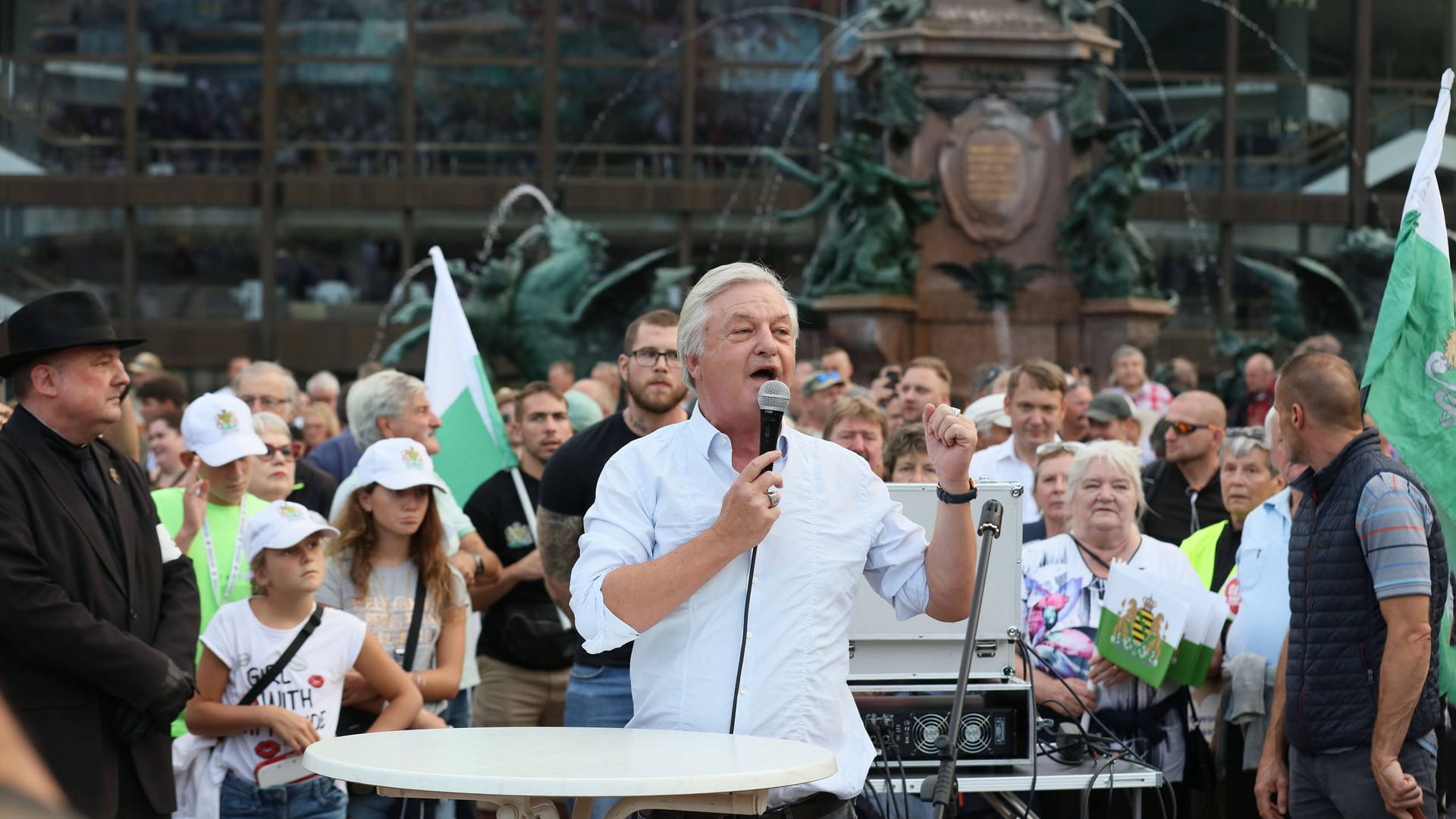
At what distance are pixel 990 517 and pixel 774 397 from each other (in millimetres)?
567

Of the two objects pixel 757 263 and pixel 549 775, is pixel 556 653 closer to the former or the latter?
pixel 757 263

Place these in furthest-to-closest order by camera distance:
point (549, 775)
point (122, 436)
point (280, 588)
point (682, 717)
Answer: point (122, 436) < point (280, 588) < point (682, 717) < point (549, 775)

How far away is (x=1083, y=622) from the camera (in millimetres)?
6367

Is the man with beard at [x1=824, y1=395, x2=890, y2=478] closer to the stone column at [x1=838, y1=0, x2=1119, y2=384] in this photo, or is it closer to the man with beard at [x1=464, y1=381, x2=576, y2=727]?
the man with beard at [x1=464, y1=381, x2=576, y2=727]

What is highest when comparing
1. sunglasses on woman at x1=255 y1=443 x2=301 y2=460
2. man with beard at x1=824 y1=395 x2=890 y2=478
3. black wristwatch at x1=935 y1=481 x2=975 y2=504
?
black wristwatch at x1=935 y1=481 x2=975 y2=504

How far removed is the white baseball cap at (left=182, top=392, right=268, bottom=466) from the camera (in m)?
6.70

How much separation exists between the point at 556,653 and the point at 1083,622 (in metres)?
2.21

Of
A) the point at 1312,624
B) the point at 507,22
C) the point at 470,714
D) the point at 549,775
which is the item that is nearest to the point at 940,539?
the point at 549,775

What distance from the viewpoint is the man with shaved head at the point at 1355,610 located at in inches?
203

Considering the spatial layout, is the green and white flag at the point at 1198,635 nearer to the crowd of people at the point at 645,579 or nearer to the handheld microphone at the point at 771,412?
the crowd of people at the point at 645,579

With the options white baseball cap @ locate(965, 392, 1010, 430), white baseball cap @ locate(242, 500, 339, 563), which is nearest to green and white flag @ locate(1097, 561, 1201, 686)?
white baseball cap @ locate(242, 500, 339, 563)

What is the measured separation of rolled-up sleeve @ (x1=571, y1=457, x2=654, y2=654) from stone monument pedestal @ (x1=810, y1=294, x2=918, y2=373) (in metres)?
11.5

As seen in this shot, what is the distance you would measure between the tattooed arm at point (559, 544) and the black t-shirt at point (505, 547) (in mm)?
1287

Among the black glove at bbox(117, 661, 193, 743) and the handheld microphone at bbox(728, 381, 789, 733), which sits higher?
the handheld microphone at bbox(728, 381, 789, 733)
